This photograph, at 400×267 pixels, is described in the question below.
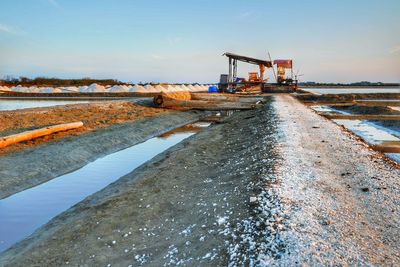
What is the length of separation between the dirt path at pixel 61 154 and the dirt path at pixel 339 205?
6.44 meters

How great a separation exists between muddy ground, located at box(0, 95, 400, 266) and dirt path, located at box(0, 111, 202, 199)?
237 centimetres

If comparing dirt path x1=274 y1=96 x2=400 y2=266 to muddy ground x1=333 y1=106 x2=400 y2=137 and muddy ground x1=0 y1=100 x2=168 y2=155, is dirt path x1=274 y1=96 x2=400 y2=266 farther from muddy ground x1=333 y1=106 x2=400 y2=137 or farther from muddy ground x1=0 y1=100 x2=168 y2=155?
muddy ground x1=0 y1=100 x2=168 y2=155

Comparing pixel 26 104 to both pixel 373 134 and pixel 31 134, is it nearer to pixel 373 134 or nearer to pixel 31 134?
pixel 31 134

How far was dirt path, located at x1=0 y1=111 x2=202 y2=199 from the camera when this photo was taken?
9.71 meters

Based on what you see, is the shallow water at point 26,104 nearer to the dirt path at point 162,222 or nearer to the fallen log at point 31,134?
the fallen log at point 31,134

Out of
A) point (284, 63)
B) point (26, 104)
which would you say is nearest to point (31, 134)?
point (26, 104)

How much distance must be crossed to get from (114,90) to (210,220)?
203ft

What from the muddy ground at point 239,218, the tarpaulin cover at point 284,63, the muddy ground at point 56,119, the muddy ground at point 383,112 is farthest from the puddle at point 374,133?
the tarpaulin cover at point 284,63

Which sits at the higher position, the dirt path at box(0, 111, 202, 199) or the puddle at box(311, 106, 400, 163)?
the dirt path at box(0, 111, 202, 199)

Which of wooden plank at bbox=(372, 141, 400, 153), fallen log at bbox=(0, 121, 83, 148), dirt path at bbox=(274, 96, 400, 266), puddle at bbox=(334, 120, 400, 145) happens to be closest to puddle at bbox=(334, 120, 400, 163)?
puddle at bbox=(334, 120, 400, 145)

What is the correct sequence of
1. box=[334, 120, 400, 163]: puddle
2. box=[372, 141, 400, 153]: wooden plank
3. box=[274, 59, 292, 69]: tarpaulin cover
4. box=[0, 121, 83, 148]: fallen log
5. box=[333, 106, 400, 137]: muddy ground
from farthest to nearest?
box=[274, 59, 292, 69]: tarpaulin cover < box=[333, 106, 400, 137]: muddy ground < box=[334, 120, 400, 163]: puddle < box=[372, 141, 400, 153]: wooden plank < box=[0, 121, 83, 148]: fallen log

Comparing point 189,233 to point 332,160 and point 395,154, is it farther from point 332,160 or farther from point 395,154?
point 395,154

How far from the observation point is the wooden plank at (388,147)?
13.0m

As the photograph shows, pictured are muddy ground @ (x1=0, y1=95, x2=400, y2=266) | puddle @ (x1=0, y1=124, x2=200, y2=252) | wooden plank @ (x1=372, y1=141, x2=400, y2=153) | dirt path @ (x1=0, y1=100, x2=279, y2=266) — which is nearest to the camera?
muddy ground @ (x1=0, y1=95, x2=400, y2=266)
